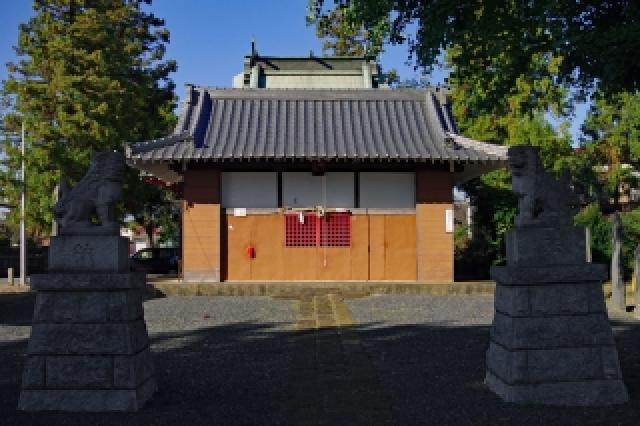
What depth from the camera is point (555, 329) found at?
230 inches

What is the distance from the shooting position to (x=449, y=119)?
19.7 metres

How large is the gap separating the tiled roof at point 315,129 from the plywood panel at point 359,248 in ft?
6.70

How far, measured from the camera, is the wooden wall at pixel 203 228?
710 inches

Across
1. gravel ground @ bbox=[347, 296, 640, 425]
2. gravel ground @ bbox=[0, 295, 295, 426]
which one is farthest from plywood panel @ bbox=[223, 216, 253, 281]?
gravel ground @ bbox=[347, 296, 640, 425]

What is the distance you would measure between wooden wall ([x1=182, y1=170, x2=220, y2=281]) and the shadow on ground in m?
7.44

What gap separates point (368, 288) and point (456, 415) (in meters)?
11.5

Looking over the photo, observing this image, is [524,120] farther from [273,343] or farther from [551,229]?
[551,229]

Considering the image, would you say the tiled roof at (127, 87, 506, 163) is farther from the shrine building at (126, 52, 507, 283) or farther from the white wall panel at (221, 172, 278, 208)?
the white wall panel at (221, 172, 278, 208)

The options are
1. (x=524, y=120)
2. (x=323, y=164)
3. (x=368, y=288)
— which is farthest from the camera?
(x=524, y=120)

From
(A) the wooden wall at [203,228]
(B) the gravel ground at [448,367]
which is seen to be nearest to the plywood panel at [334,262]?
(A) the wooden wall at [203,228]

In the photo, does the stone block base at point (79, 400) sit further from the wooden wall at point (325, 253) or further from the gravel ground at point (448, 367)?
the wooden wall at point (325, 253)

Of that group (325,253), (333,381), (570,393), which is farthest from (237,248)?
(570,393)

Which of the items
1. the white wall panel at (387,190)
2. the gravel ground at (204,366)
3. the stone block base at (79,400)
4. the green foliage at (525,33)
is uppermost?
the green foliage at (525,33)

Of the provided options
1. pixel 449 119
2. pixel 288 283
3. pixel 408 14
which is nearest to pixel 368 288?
pixel 288 283
